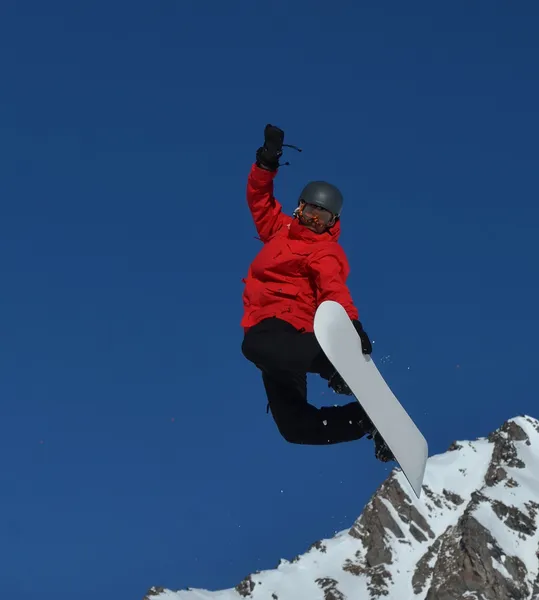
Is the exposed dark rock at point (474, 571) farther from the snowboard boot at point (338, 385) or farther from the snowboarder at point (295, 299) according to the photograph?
the snowboard boot at point (338, 385)

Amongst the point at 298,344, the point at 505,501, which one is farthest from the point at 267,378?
A: the point at 505,501

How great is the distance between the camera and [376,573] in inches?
7662

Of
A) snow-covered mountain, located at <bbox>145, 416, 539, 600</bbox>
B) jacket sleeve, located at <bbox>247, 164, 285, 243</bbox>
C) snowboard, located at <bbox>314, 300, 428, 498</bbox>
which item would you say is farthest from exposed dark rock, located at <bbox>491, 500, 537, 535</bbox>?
jacket sleeve, located at <bbox>247, 164, 285, 243</bbox>


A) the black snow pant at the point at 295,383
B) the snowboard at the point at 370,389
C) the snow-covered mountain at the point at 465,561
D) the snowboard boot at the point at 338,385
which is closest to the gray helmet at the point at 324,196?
the snowboard at the point at 370,389

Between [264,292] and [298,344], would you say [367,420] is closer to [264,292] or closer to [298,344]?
[298,344]

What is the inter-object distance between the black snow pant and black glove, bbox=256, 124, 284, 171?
6.03ft

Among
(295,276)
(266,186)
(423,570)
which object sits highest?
(423,570)

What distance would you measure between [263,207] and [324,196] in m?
0.85

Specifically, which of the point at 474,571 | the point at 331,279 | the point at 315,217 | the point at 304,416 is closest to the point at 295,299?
the point at 331,279

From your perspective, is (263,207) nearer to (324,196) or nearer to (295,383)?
(324,196)

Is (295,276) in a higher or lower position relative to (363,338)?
higher

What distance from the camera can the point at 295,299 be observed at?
928 centimetres

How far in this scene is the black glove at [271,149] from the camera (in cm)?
946

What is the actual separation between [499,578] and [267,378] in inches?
6806
